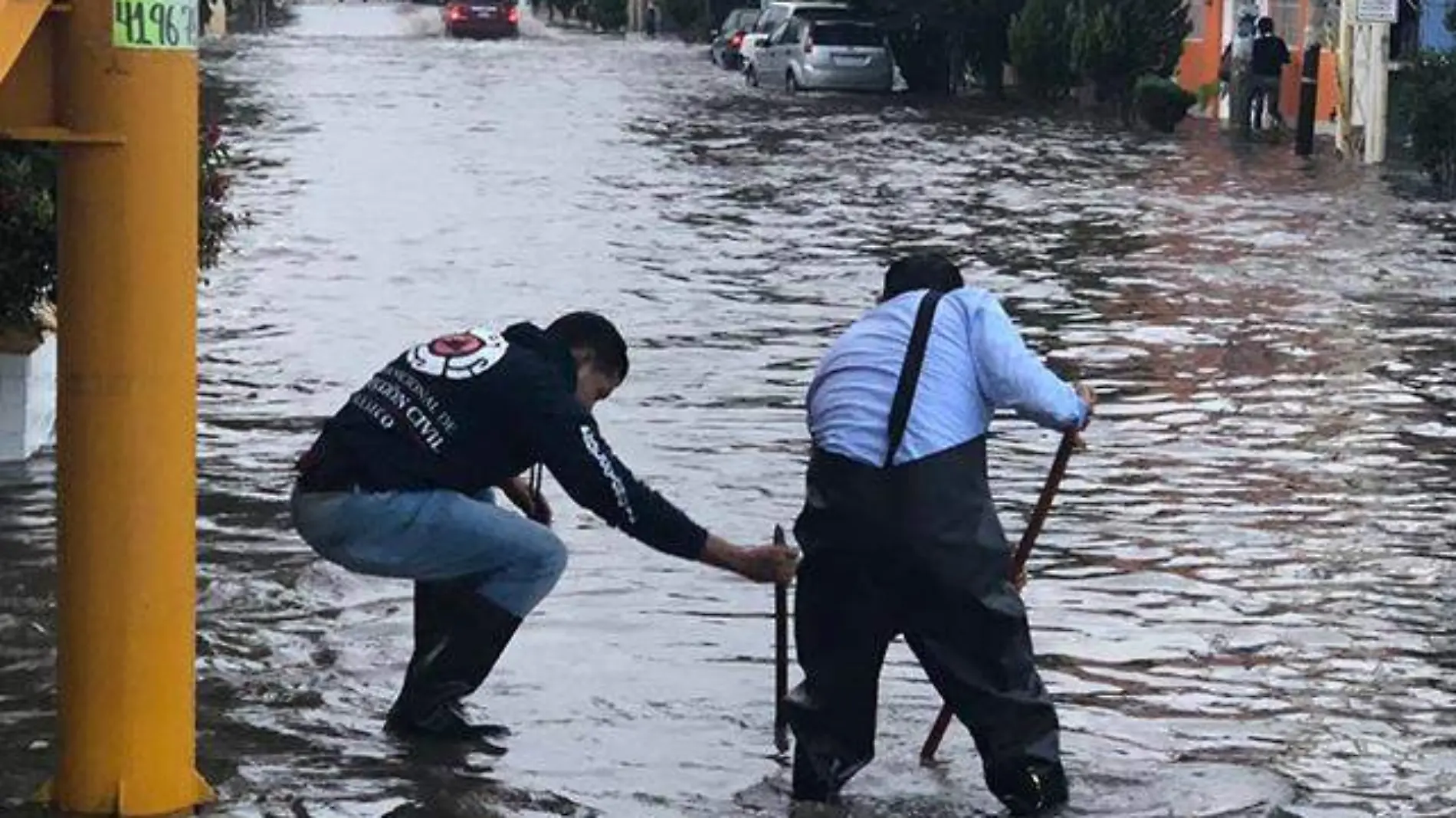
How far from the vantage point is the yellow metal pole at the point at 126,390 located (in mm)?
6578

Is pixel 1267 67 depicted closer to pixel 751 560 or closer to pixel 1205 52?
pixel 1205 52

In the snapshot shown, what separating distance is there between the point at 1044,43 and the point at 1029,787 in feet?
128

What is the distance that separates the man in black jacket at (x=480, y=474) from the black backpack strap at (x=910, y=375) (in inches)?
17.5

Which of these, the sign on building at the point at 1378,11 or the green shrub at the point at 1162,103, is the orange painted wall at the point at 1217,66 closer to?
the green shrub at the point at 1162,103

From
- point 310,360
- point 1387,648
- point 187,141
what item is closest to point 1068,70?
point 310,360

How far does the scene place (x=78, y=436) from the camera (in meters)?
6.67

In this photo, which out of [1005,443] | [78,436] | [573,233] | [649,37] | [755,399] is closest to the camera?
[78,436]

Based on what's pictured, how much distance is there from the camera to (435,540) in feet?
24.8

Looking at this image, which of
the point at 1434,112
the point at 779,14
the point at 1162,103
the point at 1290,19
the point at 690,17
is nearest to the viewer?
the point at 1434,112

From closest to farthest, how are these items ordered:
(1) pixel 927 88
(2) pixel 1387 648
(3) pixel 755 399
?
(2) pixel 1387 648 → (3) pixel 755 399 → (1) pixel 927 88

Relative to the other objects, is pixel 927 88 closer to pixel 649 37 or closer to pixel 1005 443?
pixel 649 37

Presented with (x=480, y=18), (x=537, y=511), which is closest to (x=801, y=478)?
(x=537, y=511)

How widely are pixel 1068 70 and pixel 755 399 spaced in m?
31.6

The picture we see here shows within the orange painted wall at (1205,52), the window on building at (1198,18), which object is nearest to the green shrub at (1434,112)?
the orange painted wall at (1205,52)
